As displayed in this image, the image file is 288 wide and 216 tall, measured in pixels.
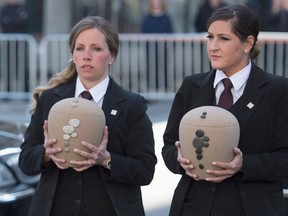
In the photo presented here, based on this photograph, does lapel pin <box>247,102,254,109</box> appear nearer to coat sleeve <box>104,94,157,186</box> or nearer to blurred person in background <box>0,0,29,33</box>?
coat sleeve <box>104,94,157,186</box>

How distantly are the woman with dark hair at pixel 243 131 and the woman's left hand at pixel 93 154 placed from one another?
30cm

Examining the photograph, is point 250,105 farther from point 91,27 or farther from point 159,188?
point 159,188

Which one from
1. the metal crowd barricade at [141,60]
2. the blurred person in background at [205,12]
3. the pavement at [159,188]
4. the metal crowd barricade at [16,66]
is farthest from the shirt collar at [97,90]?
the blurred person in background at [205,12]

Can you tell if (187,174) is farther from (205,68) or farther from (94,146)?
(205,68)

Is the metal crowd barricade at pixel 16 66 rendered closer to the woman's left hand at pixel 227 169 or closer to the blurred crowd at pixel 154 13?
the blurred crowd at pixel 154 13

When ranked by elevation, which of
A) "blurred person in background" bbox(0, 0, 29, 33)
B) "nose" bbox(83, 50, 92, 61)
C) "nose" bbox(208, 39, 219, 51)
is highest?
"nose" bbox(208, 39, 219, 51)

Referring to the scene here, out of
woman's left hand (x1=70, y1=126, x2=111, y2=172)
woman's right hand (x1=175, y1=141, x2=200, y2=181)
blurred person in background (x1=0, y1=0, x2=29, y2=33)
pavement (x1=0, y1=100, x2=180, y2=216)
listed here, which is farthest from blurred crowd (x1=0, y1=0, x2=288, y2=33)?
woman's right hand (x1=175, y1=141, x2=200, y2=181)

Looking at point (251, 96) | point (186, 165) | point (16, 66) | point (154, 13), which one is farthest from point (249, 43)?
point (16, 66)

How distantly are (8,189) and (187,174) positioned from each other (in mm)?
2570

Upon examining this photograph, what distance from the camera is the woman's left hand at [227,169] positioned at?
12.9ft

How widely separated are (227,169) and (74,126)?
757 mm

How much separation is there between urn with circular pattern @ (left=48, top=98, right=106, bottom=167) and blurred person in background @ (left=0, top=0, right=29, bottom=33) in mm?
11416

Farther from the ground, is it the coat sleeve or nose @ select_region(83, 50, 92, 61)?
nose @ select_region(83, 50, 92, 61)

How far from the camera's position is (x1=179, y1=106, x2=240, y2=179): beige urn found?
3.94 m
